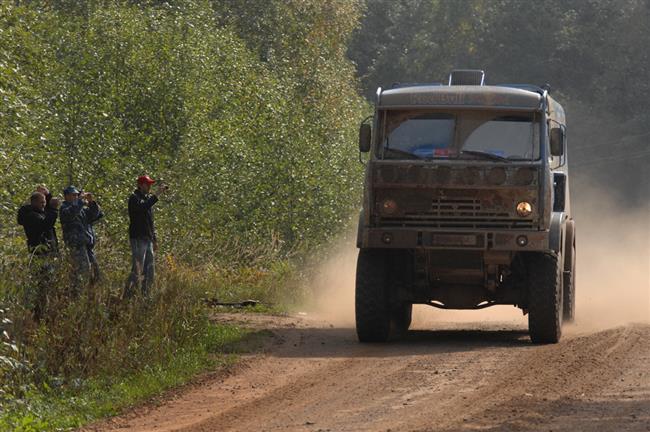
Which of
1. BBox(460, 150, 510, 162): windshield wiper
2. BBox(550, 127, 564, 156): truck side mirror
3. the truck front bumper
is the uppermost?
BBox(550, 127, 564, 156): truck side mirror

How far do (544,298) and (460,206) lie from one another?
4.87 feet

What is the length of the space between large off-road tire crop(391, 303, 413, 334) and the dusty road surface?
1.51 feet

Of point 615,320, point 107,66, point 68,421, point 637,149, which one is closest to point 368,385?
point 68,421

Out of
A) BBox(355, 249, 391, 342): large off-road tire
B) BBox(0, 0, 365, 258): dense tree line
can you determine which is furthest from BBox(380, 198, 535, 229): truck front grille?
BBox(0, 0, 365, 258): dense tree line

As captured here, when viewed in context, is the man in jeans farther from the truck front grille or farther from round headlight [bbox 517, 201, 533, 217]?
round headlight [bbox 517, 201, 533, 217]

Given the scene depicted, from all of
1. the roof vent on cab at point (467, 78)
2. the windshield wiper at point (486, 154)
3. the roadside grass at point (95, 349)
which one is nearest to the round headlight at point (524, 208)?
the windshield wiper at point (486, 154)

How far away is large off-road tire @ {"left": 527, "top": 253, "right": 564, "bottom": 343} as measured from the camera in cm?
1689

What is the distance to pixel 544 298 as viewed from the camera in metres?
16.9

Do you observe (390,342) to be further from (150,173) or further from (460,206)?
(150,173)

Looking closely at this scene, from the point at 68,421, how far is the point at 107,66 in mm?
18451

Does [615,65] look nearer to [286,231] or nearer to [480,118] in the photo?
[286,231]

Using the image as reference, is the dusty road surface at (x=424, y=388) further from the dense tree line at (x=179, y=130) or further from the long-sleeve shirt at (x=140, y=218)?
the dense tree line at (x=179, y=130)

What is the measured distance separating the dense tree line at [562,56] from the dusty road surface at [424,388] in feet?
158

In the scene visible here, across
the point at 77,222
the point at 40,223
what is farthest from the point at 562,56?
the point at 40,223
